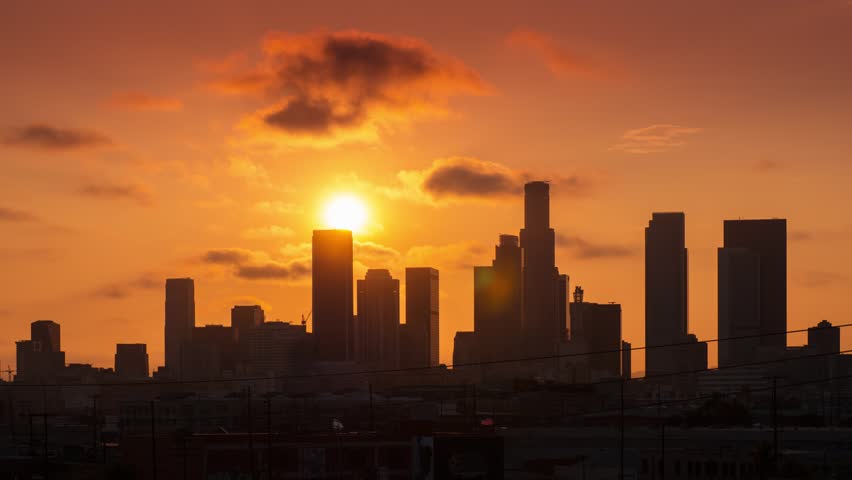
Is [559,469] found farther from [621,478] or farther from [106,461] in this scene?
[106,461]

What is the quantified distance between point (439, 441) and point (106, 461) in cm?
4904

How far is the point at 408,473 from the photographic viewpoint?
151m

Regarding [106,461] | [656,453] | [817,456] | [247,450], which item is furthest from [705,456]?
[106,461]

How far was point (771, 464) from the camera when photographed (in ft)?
560

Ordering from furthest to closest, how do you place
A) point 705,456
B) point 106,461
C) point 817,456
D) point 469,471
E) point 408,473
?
point 817,456 < point 705,456 < point 106,461 < point 408,473 < point 469,471

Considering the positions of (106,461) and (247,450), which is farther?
(106,461)

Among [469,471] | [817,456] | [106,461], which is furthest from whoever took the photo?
[817,456]

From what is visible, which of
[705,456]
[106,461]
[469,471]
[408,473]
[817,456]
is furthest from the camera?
[817,456]

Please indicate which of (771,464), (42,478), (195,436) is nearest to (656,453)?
(771,464)

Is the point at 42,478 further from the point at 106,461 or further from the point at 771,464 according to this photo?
the point at 771,464

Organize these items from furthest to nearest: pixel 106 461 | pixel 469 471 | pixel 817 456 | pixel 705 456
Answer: pixel 817 456
pixel 705 456
pixel 106 461
pixel 469 471

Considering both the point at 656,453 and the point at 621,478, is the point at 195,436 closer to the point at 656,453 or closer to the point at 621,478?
the point at 621,478

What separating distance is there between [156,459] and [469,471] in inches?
1405

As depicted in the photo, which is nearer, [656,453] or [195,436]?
[195,436]
